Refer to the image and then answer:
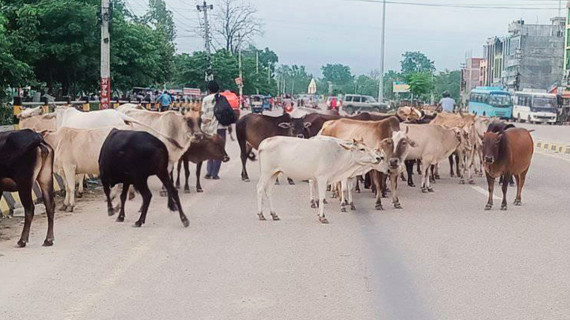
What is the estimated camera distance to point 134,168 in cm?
995

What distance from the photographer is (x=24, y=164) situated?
862 centimetres

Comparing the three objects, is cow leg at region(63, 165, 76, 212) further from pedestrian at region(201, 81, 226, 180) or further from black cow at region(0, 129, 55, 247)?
pedestrian at region(201, 81, 226, 180)

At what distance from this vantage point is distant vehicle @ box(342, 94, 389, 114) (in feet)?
161

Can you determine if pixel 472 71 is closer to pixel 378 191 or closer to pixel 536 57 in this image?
pixel 536 57

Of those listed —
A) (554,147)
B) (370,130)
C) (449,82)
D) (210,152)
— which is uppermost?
(449,82)

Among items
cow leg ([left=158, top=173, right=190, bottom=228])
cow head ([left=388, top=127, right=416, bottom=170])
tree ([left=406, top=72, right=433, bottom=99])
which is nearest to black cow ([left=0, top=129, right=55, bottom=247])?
cow leg ([left=158, top=173, right=190, bottom=228])

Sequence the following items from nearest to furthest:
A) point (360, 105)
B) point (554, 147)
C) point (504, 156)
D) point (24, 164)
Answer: point (24, 164) → point (504, 156) → point (554, 147) → point (360, 105)

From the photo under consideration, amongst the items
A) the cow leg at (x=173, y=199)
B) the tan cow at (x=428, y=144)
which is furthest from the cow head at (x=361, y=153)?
the tan cow at (x=428, y=144)

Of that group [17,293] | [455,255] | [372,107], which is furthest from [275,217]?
[372,107]

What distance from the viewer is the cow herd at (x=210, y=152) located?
8867 millimetres

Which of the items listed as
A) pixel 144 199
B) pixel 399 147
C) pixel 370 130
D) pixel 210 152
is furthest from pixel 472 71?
pixel 144 199

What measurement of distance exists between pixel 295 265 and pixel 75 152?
484cm

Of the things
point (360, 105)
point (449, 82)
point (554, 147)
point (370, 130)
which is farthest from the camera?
point (449, 82)

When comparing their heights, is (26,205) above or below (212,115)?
below
